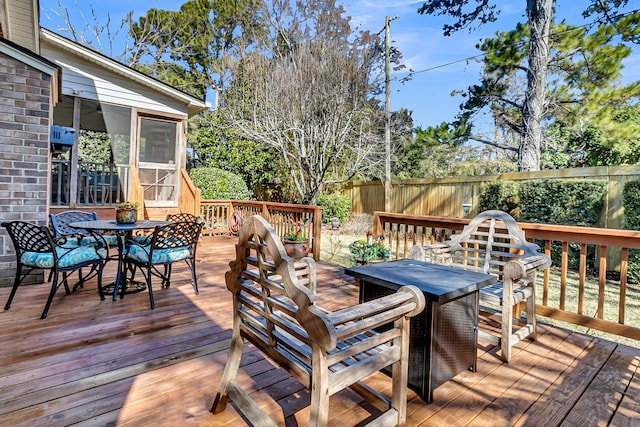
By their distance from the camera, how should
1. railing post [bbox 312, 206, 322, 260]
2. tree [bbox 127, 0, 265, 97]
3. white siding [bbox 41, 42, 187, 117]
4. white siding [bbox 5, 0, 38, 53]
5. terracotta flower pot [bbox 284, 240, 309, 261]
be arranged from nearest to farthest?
white siding [bbox 5, 0, 38, 53] < terracotta flower pot [bbox 284, 240, 309, 261] < railing post [bbox 312, 206, 322, 260] < white siding [bbox 41, 42, 187, 117] < tree [bbox 127, 0, 265, 97]

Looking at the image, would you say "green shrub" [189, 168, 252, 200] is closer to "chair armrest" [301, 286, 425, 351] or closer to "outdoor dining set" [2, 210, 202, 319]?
"outdoor dining set" [2, 210, 202, 319]

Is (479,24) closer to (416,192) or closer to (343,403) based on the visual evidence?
(416,192)

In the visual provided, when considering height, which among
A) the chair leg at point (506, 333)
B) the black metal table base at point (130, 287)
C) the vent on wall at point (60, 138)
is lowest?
the black metal table base at point (130, 287)

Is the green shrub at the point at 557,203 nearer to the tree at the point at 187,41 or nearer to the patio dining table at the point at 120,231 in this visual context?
the patio dining table at the point at 120,231

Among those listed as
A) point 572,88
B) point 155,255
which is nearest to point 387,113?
point 572,88

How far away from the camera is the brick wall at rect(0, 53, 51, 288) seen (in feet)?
11.9

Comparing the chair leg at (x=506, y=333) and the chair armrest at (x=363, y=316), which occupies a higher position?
the chair armrest at (x=363, y=316)

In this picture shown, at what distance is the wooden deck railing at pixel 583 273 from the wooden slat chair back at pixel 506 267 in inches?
11.1

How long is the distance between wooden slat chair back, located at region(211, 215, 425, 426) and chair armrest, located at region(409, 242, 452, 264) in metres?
1.35

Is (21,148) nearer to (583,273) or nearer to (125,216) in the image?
(125,216)

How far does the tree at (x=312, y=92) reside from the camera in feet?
25.6

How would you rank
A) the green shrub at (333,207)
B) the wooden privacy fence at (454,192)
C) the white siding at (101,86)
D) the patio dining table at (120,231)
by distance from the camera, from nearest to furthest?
the patio dining table at (120,231), the wooden privacy fence at (454,192), the white siding at (101,86), the green shrub at (333,207)

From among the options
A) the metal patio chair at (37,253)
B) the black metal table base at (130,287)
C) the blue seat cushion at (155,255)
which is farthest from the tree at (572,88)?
the metal patio chair at (37,253)

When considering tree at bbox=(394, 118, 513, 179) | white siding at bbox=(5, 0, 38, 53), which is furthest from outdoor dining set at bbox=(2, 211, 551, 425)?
tree at bbox=(394, 118, 513, 179)
